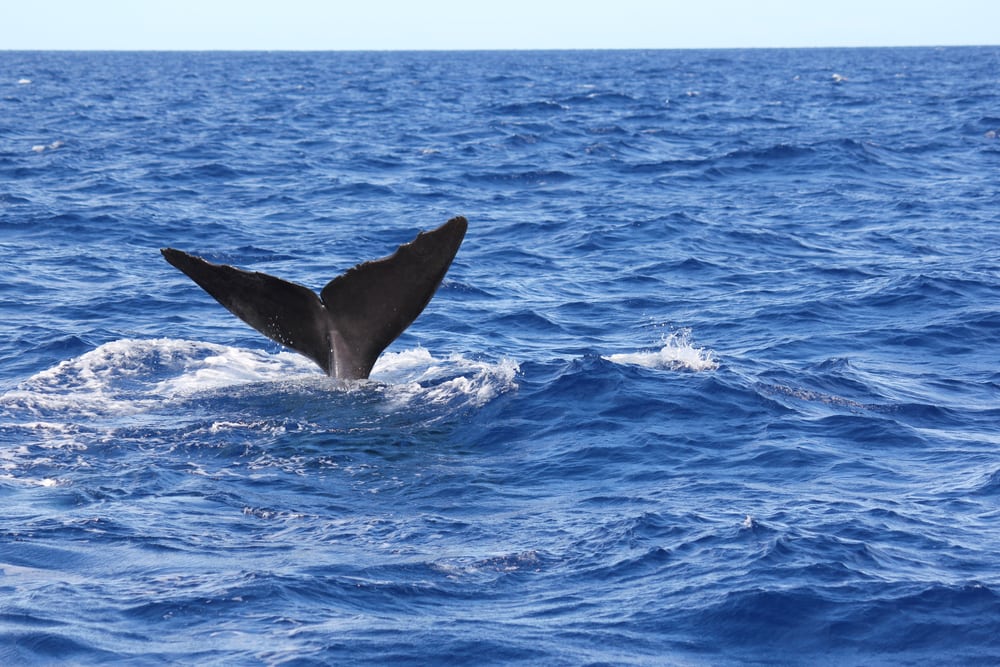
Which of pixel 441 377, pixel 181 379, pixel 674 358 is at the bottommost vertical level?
pixel 181 379

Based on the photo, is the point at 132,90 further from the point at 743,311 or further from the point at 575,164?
the point at 743,311

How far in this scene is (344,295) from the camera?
1002 centimetres

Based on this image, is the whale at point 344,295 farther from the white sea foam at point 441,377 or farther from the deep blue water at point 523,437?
the white sea foam at point 441,377

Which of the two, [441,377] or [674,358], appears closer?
[441,377]

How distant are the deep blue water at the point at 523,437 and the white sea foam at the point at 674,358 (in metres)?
0.05

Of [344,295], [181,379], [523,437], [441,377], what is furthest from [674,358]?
[181,379]

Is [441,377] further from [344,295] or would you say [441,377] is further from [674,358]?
[674,358]

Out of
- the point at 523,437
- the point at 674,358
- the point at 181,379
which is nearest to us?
the point at 523,437

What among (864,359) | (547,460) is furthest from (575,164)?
(547,460)

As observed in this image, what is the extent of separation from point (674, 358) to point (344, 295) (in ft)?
14.1

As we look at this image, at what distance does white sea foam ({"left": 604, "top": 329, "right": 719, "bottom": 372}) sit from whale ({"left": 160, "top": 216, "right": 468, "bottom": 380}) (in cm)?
333

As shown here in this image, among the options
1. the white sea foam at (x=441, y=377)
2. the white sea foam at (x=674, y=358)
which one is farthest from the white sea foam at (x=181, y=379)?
the white sea foam at (x=674, y=358)

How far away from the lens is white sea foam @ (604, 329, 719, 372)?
1280cm

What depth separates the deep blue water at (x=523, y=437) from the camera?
6898mm
